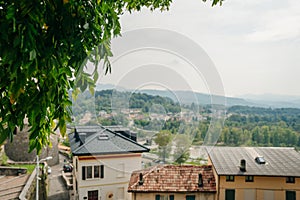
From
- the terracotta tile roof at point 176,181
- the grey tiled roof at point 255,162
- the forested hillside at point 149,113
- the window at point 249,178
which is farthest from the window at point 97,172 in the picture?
the window at point 249,178

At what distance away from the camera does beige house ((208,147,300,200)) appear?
3.51 meters

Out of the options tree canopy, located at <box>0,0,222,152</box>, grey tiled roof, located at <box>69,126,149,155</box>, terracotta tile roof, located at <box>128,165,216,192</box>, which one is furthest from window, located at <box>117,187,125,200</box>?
tree canopy, located at <box>0,0,222,152</box>

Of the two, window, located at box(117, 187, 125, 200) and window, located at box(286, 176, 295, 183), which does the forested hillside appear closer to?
window, located at box(117, 187, 125, 200)

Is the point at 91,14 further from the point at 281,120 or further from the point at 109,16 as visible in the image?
the point at 281,120

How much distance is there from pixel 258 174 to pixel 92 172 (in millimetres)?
2065

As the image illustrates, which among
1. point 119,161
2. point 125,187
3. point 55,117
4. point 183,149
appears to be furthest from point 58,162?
point 55,117

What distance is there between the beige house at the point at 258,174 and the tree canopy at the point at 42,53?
3310 millimetres

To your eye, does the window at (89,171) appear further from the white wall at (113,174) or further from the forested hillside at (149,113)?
the forested hillside at (149,113)

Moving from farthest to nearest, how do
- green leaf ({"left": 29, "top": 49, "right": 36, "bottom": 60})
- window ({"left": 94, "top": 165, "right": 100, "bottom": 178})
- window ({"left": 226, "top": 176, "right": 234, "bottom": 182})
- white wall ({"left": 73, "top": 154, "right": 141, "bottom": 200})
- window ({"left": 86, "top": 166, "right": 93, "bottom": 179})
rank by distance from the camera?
window ({"left": 226, "top": 176, "right": 234, "bottom": 182})
window ({"left": 86, "top": 166, "right": 93, "bottom": 179})
window ({"left": 94, "top": 165, "right": 100, "bottom": 178})
white wall ({"left": 73, "top": 154, "right": 141, "bottom": 200})
green leaf ({"left": 29, "top": 49, "right": 36, "bottom": 60})

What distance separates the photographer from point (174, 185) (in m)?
3.65

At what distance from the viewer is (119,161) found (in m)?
1.42

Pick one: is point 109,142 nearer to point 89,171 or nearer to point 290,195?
point 89,171

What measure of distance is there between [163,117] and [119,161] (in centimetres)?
47

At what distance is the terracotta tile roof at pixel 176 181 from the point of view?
11.8ft
